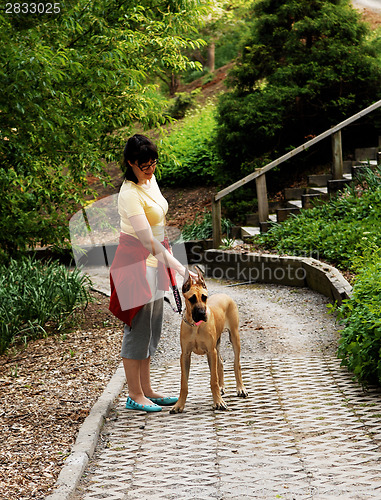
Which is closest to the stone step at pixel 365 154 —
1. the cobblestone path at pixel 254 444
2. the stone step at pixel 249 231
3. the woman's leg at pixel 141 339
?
the stone step at pixel 249 231

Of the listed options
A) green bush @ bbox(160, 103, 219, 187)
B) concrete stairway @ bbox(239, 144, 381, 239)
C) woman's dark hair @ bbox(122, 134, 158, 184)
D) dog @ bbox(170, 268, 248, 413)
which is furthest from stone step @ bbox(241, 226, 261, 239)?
woman's dark hair @ bbox(122, 134, 158, 184)

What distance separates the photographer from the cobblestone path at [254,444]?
3.52 metres

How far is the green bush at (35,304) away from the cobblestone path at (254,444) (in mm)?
2425

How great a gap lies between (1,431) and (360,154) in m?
10.2

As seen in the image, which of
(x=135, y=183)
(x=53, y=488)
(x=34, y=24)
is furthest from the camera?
(x=34, y=24)

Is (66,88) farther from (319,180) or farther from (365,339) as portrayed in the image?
(319,180)

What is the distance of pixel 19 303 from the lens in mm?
7859

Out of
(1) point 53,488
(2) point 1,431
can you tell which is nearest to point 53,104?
(2) point 1,431

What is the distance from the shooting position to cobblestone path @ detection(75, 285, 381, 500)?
3.52m

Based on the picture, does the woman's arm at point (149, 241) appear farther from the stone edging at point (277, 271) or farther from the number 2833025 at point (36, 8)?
the number 2833025 at point (36, 8)

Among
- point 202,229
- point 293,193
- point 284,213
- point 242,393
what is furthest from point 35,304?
point 293,193

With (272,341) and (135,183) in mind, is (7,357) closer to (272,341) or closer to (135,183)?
(272,341)

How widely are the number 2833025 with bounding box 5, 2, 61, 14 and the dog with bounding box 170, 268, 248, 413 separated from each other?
4.94 meters

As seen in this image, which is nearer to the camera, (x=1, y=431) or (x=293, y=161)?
(x=1, y=431)
